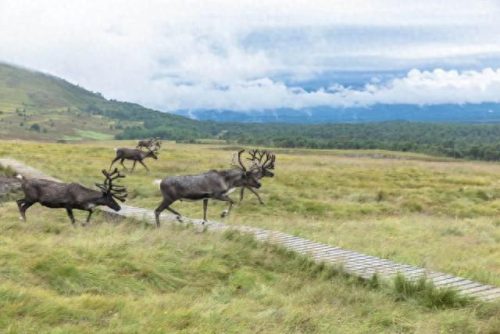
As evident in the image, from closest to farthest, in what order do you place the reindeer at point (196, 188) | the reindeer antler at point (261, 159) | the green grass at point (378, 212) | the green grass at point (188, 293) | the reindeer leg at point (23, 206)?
1. the green grass at point (188, 293)
2. the green grass at point (378, 212)
3. the reindeer leg at point (23, 206)
4. the reindeer at point (196, 188)
5. the reindeer antler at point (261, 159)

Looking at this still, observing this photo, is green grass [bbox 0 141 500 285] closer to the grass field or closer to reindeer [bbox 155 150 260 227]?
the grass field

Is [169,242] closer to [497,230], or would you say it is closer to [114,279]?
[114,279]

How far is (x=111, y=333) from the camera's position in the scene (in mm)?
7238

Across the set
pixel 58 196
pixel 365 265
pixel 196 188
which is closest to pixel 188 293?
pixel 365 265

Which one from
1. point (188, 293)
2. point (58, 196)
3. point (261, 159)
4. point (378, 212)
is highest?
point (261, 159)

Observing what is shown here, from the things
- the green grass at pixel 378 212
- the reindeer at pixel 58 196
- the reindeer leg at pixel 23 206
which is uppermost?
the reindeer at pixel 58 196

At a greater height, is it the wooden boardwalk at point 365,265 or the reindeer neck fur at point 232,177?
A: the reindeer neck fur at point 232,177

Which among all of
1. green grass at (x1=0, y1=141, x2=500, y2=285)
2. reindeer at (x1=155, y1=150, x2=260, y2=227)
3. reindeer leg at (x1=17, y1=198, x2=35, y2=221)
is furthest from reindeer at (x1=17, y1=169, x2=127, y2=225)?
green grass at (x1=0, y1=141, x2=500, y2=285)

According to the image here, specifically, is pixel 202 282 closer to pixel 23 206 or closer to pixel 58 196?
pixel 58 196

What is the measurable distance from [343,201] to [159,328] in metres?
21.1

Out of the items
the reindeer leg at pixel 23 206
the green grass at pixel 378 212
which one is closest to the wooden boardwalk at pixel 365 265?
the green grass at pixel 378 212

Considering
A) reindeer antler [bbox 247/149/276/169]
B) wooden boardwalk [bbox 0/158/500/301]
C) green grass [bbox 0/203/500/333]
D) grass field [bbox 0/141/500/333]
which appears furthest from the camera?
reindeer antler [bbox 247/149/276/169]

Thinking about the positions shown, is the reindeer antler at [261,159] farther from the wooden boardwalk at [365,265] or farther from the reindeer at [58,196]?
the reindeer at [58,196]

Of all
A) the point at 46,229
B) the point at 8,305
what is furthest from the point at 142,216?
the point at 8,305
